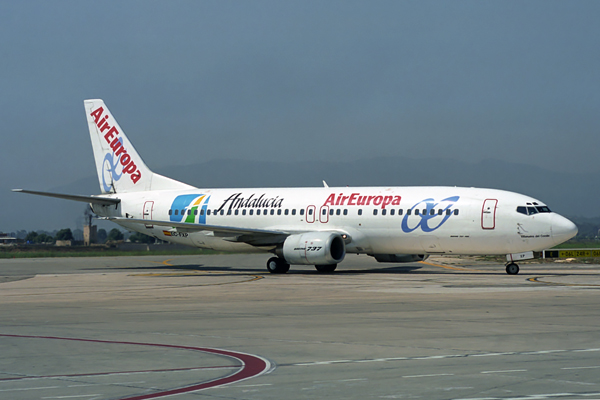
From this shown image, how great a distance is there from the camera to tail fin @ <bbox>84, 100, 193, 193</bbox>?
45188mm

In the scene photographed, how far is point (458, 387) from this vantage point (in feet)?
28.0

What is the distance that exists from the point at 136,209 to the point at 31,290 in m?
17.9

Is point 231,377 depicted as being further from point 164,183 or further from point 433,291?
point 164,183

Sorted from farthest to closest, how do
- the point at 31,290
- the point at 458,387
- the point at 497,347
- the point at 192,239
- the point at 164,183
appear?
the point at 164,183, the point at 192,239, the point at 31,290, the point at 497,347, the point at 458,387

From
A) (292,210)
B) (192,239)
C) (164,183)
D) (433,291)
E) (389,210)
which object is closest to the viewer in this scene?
(433,291)

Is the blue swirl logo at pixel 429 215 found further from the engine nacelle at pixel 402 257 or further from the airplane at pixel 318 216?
the engine nacelle at pixel 402 257

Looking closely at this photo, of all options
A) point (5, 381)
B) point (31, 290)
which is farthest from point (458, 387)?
point (31, 290)

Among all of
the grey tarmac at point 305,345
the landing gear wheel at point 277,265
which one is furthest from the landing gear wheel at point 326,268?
the grey tarmac at point 305,345

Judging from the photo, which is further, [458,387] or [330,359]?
[330,359]

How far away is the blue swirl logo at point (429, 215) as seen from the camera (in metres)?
34.8

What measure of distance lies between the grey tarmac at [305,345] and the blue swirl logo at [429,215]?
10963mm

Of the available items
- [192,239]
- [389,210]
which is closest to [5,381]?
[389,210]

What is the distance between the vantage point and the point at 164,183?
4484cm

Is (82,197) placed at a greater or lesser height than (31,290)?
greater
